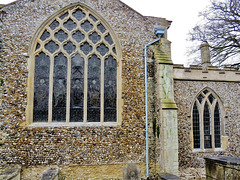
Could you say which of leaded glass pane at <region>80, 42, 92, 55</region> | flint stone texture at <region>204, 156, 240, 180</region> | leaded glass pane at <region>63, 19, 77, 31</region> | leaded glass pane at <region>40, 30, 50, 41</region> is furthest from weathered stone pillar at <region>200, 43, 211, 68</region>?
leaded glass pane at <region>40, 30, 50, 41</region>

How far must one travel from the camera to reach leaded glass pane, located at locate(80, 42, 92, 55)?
8180 mm

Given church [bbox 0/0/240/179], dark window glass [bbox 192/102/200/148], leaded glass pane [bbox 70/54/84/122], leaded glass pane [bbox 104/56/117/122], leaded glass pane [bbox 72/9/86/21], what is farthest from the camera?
dark window glass [bbox 192/102/200/148]

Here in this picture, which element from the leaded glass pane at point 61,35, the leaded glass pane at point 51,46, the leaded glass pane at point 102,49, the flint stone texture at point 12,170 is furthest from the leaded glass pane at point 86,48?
the flint stone texture at point 12,170

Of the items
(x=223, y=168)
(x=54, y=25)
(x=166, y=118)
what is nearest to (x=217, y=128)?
(x=166, y=118)

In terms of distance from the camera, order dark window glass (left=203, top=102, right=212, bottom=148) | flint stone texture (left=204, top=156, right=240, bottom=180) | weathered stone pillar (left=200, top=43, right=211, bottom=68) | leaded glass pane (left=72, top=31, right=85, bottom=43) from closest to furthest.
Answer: flint stone texture (left=204, top=156, right=240, bottom=180) → leaded glass pane (left=72, top=31, right=85, bottom=43) → dark window glass (left=203, top=102, right=212, bottom=148) → weathered stone pillar (left=200, top=43, right=211, bottom=68)

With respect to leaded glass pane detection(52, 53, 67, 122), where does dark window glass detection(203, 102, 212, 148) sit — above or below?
below

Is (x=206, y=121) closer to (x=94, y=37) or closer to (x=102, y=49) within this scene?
(x=102, y=49)

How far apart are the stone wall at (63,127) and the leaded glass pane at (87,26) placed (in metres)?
0.67

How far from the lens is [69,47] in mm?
8086

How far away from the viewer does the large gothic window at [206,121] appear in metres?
9.55

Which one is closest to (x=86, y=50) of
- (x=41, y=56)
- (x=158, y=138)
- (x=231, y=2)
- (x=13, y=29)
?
(x=41, y=56)

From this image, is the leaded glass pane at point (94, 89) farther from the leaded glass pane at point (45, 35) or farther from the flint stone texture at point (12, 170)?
the flint stone texture at point (12, 170)

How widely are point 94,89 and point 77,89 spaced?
A: 67cm

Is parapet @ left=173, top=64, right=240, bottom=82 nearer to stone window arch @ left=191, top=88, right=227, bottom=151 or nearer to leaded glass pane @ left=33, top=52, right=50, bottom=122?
stone window arch @ left=191, top=88, right=227, bottom=151
